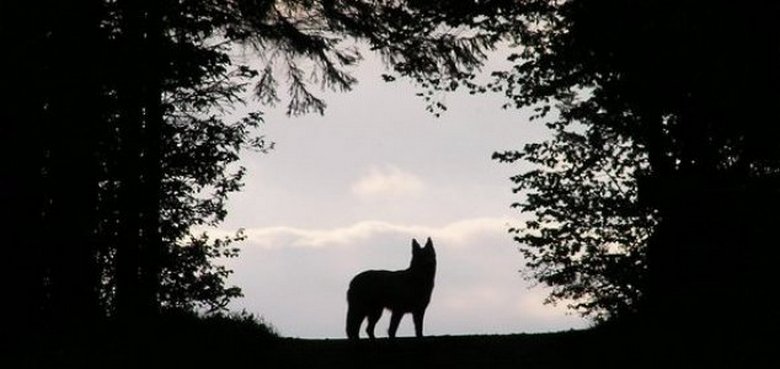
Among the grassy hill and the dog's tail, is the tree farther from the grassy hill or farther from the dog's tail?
the dog's tail

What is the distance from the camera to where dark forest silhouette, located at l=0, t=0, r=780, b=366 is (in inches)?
538

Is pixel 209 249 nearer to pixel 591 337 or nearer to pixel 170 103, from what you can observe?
pixel 170 103

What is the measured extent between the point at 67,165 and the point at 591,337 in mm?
7511

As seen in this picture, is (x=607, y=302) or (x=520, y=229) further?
(x=520, y=229)

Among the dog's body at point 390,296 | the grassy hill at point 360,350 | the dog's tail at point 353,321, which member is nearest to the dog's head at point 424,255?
the dog's body at point 390,296

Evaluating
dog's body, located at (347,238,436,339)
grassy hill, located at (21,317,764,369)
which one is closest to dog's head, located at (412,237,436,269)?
dog's body, located at (347,238,436,339)

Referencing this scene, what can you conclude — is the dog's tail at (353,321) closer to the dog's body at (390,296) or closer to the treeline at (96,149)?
the dog's body at (390,296)

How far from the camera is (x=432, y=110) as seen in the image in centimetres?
2305

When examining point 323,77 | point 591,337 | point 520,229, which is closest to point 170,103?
point 323,77

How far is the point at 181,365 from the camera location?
38.4 ft

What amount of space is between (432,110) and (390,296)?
20.6ft

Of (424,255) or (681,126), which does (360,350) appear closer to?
(424,255)

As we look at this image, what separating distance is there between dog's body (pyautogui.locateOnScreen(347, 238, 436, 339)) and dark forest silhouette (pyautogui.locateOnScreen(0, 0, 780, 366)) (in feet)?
10.2

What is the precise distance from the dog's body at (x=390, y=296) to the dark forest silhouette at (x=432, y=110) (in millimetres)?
3119
